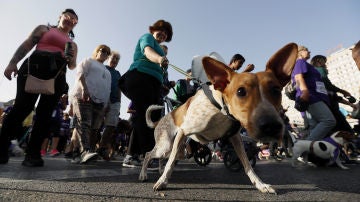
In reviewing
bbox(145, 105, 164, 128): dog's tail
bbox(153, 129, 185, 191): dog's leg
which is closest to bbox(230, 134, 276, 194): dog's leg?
bbox(153, 129, 185, 191): dog's leg

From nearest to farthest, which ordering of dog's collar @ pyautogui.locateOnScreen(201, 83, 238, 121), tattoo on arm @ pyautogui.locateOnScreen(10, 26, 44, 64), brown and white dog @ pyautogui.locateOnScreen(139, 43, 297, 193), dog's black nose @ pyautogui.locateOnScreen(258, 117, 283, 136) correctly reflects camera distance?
dog's black nose @ pyautogui.locateOnScreen(258, 117, 283, 136)
brown and white dog @ pyautogui.locateOnScreen(139, 43, 297, 193)
dog's collar @ pyautogui.locateOnScreen(201, 83, 238, 121)
tattoo on arm @ pyautogui.locateOnScreen(10, 26, 44, 64)

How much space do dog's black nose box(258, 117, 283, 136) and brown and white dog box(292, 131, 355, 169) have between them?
3852mm

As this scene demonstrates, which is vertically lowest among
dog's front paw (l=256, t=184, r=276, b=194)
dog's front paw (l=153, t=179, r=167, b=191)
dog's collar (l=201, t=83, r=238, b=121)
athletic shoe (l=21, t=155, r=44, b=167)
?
athletic shoe (l=21, t=155, r=44, b=167)

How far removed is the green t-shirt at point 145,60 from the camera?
3.62m

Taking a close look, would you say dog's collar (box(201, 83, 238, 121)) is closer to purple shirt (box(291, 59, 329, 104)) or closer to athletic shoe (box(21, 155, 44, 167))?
athletic shoe (box(21, 155, 44, 167))

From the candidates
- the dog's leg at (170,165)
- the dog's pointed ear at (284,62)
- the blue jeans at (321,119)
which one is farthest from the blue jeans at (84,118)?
the blue jeans at (321,119)

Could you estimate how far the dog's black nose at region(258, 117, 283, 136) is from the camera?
180 centimetres

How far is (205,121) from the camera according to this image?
101 inches

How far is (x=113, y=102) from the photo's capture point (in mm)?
6191

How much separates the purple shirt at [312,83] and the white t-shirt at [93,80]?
3.93 meters

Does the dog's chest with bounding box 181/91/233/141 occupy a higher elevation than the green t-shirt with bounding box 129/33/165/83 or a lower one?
lower

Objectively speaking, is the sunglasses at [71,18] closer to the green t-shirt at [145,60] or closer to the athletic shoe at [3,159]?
the green t-shirt at [145,60]

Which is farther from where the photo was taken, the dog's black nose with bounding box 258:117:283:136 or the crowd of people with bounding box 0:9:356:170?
the crowd of people with bounding box 0:9:356:170

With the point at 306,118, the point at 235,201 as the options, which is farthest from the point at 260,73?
the point at 306,118
